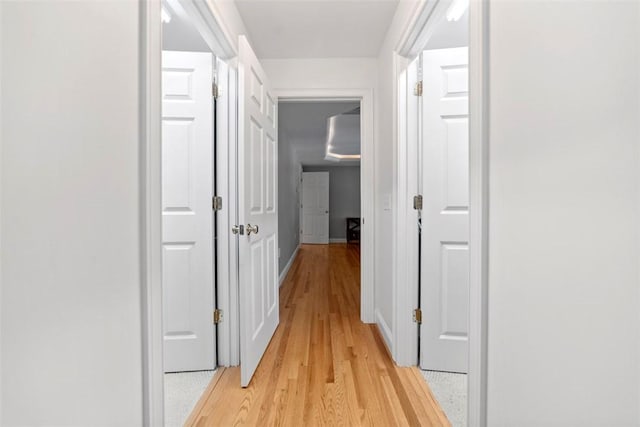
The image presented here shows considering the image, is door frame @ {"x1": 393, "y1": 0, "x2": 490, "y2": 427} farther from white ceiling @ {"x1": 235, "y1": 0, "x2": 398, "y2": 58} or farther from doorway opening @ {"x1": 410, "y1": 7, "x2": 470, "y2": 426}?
white ceiling @ {"x1": 235, "y1": 0, "x2": 398, "y2": 58}

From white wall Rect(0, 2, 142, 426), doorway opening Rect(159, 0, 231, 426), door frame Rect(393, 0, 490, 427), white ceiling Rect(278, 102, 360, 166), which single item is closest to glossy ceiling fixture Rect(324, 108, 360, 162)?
white ceiling Rect(278, 102, 360, 166)

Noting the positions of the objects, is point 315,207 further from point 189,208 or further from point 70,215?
point 70,215

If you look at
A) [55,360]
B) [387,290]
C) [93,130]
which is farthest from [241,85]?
[387,290]

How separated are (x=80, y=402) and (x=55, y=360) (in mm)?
156

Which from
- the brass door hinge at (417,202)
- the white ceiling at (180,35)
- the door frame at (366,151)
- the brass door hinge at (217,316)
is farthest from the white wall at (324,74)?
the brass door hinge at (217,316)

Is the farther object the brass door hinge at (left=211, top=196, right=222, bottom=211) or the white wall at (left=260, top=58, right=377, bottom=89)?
the white wall at (left=260, top=58, right=377, bottom=89)

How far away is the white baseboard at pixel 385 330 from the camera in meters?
2.30

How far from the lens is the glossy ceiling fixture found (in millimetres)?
4918

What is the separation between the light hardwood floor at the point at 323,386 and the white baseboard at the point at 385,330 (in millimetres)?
48

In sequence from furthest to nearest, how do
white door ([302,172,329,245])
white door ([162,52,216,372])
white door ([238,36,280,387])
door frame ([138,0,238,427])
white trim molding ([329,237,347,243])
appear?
white trim molding ([329,237,347,243])
white door ([302,172,329,245])
white door ([162,52,216,372])
white door ([238,36,280,387])
door frame ([138,0,238,427])

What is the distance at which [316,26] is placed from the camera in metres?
2.36

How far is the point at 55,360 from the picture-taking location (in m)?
0.70
